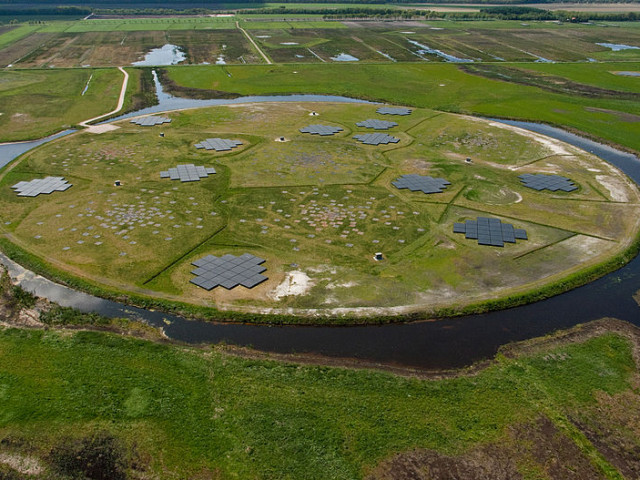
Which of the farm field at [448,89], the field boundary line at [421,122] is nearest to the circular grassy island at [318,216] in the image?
the field boundary line at [421,122]

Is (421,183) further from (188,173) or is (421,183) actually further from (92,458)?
(92,458)

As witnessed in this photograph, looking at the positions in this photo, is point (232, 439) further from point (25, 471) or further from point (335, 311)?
point (335, 311)

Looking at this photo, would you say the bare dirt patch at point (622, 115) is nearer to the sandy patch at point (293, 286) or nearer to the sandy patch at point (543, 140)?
the sandy patch at point (543, 140)

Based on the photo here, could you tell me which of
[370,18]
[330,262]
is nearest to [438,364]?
[330,262]

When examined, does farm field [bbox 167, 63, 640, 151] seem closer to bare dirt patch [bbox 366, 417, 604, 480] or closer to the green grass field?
the green grass field

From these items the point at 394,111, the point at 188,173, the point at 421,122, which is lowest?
the point at 421,122

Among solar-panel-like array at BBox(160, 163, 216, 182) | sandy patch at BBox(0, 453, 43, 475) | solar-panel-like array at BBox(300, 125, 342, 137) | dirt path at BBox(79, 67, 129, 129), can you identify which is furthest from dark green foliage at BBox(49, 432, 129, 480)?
dirt path at BBox(79, 67, 129, 129)

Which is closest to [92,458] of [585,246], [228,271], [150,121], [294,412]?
[294,412]
